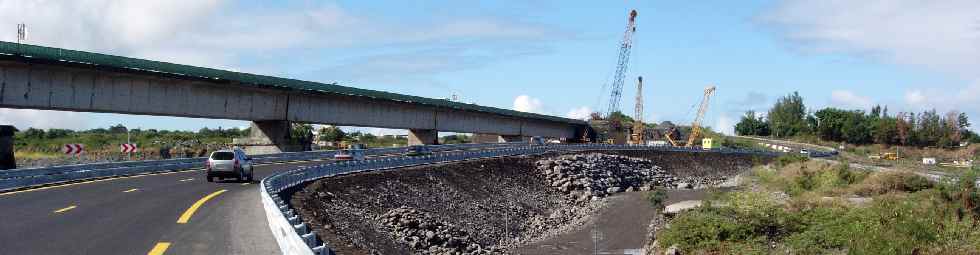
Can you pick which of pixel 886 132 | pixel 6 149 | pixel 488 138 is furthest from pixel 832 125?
pixel 6 149

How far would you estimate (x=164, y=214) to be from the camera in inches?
900

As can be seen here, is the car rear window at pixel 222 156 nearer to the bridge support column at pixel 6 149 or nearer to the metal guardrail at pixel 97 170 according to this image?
the metal guardrail at pixel 97 170

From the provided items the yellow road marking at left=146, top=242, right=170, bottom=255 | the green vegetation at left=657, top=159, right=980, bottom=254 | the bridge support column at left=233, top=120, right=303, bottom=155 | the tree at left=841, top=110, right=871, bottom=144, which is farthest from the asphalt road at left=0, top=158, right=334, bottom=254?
the tree at left=841, top=110, right=871, bottom=144

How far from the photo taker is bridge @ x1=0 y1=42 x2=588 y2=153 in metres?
44.8

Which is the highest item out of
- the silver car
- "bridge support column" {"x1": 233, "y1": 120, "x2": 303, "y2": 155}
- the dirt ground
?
"bridge support column" {"x1": 233, "y1": 120, "x2": 303, "y2": 155}

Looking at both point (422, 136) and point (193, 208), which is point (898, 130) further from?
point (193, 208)

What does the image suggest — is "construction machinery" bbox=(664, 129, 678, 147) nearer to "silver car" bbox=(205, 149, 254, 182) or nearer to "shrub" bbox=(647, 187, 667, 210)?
"shrub" bbox=(647, 187, 667, 210)

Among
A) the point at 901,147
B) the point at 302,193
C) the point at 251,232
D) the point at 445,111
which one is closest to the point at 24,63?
the point at 302,193

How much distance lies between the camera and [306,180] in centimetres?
3862

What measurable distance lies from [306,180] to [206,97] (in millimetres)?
24022

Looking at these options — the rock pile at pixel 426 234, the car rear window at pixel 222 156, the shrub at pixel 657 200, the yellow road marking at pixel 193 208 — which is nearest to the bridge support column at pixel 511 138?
the shrub at pixel 657 200

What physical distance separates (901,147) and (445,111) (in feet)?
390

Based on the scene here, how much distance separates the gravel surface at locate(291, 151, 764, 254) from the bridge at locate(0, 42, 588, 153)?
16.1 meters

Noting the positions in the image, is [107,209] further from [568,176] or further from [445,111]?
[445,111]
